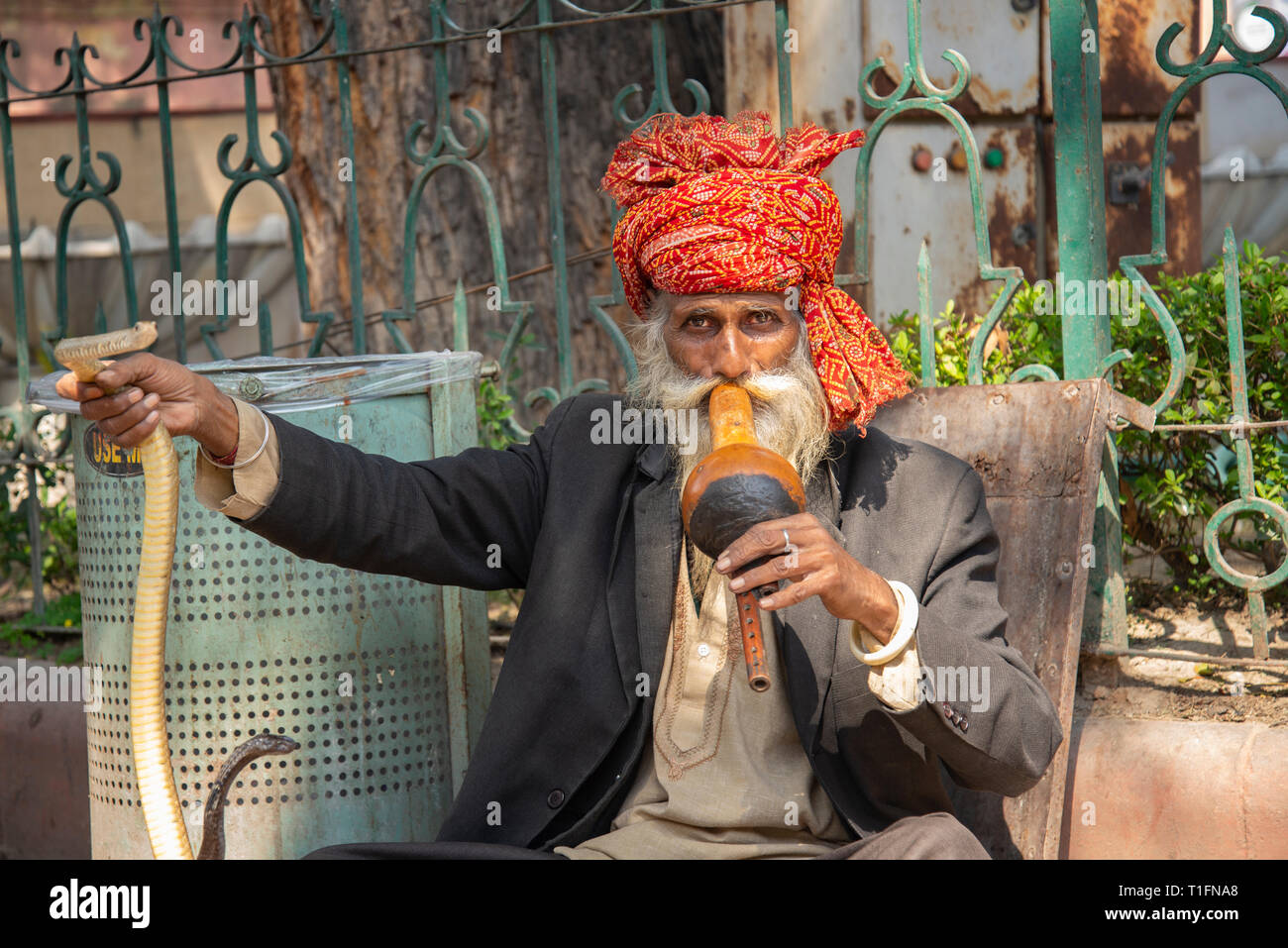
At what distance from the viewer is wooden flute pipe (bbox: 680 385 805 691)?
2.24 m

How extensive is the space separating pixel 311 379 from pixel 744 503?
1.25 m

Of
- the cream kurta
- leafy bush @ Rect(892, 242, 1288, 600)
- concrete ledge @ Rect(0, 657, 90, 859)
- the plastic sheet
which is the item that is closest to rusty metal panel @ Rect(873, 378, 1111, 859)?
leafy bush @ Rect(892, 242, 1288, 600)

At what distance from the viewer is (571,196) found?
20.2 feet

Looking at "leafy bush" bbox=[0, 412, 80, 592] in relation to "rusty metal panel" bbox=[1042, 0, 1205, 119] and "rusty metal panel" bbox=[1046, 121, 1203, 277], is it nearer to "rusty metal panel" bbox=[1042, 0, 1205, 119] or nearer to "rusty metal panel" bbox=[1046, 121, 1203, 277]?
"rusty metal panel" bbox=[1046, 121, 1203, 277]

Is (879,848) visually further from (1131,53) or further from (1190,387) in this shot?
(1131,53)

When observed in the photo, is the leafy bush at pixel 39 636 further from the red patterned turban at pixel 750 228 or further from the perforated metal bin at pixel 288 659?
the red patterned turban at pixel 750 228

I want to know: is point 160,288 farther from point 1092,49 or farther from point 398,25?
point 1092,49

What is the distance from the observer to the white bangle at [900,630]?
93.4 inches

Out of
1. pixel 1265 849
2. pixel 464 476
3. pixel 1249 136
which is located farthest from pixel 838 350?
pixel 1249 136

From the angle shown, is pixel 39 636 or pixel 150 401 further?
pixel 39 636

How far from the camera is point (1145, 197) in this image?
16.5 ft

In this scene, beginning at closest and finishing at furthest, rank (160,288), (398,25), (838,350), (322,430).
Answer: (838,350)
(322,430)
(160,288)
(398,25)

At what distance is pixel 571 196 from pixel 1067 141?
10.2 feet

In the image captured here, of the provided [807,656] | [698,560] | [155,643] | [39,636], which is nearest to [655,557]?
[698,560]
